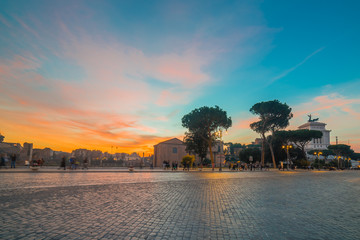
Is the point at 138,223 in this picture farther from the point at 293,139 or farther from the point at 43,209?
the point at 293,139

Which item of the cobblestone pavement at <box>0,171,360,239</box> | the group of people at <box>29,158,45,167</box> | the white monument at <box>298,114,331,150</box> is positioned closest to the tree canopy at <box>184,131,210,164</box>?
the group of people at <box>29,158,45,167</box>

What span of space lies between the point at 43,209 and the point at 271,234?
16.8 feet

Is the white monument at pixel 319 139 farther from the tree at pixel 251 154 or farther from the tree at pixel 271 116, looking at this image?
the tree at pixel 271 116

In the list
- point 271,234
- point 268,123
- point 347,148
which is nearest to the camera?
point 271,234

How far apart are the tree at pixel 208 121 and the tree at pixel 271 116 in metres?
7.37

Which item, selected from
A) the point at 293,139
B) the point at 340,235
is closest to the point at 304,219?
the point at 340,235

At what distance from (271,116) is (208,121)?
13.8 meters

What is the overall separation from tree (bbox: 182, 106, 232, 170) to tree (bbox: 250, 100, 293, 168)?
7.37m

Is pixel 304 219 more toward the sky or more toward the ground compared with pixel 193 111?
more toward the ground

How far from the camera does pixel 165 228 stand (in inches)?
161

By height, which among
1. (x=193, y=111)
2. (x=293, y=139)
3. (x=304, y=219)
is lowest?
(x=304, y=219)

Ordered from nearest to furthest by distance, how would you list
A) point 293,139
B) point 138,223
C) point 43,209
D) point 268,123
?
point 138,223, point 43,209, point 268,123, point 293,139

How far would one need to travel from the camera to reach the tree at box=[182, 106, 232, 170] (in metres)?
45.8

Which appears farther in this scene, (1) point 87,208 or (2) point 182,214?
(1) point 87,208
